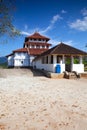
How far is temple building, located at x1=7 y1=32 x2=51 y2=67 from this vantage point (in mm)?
46344

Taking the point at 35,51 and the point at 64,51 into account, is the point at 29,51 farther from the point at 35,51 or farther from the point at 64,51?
the point at 64,51

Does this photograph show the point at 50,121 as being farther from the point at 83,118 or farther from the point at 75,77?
the point at 75,77

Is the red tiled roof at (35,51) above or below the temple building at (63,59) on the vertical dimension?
above

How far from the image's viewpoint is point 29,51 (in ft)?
153

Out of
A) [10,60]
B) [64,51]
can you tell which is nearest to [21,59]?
[10,60]

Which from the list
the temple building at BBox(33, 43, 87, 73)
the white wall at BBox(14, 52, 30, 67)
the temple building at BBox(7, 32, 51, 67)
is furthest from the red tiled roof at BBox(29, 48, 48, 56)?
the temple building at BBox(33, 43, 87, 73)

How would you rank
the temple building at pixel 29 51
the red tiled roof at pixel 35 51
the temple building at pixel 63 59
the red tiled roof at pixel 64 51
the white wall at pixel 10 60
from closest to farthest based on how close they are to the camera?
the temple building at pixel 63 59, the red tiled roof at pixel 64 51, the red tiled roof at pixel 35 51, the temple building at pixel 29 51, the white wall at pixel 10 60

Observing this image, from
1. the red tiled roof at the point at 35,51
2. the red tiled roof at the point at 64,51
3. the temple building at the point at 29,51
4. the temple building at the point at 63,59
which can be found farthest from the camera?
the temple building at the point at 29,51

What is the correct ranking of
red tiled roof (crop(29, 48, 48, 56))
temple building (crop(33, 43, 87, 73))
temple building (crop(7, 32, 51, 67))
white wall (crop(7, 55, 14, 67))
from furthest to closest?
white wall (crop(7, 55, 14, 67)) → temple building (crop(7, 32, 51, 67)) → red tiled roof (crop(29, 48, 48, 56)) → temple building (crop(33, 43, 87, 73))

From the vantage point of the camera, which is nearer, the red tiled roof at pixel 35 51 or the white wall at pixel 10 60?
the red tiled roof at pixel 35 51

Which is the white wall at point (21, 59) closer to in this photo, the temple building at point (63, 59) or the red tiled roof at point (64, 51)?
the temple building at point (63, 59)

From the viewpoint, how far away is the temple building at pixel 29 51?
46344mm

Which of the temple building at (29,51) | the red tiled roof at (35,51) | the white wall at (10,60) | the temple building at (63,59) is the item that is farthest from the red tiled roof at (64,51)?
the white wall at (10,60)

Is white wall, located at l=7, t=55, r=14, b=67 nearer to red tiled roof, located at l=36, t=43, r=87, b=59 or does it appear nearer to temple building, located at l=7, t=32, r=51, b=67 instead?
temple building, located at l=7, t=32, r=51, b=67
